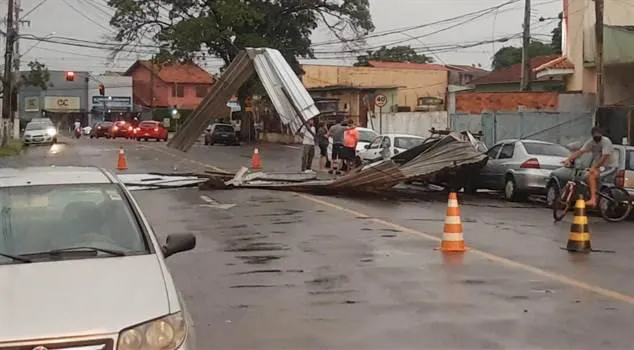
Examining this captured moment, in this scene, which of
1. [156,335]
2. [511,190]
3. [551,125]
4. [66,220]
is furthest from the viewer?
[551,125]

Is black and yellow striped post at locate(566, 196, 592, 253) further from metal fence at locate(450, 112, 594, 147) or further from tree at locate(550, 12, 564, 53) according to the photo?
tree at locate(550, 12, 564, 53)

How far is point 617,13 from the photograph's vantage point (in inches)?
1491

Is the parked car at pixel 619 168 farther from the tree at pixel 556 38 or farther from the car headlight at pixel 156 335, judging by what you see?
the tree at pixel 556 38

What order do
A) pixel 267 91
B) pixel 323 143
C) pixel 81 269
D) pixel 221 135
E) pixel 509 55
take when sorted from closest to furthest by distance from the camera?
pixel 81 269
pixel 267 91
pixel 323 143
pixel 221 135
pixel 509 55

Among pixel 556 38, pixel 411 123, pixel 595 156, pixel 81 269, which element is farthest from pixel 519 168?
pixel 556 38

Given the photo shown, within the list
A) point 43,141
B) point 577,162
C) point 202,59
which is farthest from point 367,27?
point 577,162

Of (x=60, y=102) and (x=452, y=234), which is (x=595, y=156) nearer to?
(x=452, y=234)

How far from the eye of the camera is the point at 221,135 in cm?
6122

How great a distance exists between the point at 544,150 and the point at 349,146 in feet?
26.3

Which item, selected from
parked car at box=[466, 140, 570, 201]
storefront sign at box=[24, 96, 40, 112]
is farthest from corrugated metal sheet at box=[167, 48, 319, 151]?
storefront sign at box=[24, 96, 40, 112]

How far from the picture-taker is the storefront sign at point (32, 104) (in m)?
126

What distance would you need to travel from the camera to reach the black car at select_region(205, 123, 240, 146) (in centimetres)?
6116

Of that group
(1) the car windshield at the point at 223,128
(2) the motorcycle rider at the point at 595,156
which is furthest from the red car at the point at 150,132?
(2) the motorcycle rider at the point at 595,156

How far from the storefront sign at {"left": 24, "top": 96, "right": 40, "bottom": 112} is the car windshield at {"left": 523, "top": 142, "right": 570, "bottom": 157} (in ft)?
363
